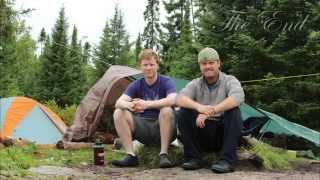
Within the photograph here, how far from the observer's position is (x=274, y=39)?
37.1 ft

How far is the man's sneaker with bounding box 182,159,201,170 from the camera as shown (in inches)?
177

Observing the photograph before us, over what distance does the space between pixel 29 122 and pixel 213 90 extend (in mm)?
5162

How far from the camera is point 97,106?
25.0ft

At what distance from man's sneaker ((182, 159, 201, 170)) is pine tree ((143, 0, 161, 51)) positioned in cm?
3485

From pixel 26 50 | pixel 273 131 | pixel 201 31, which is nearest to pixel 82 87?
pixel 26 50

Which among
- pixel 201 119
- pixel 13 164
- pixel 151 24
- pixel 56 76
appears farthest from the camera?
pixel 151 24

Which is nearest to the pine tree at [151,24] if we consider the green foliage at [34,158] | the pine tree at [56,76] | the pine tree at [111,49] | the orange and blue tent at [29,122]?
the pine tree at [111,49]

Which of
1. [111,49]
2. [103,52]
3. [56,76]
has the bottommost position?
[56,76]

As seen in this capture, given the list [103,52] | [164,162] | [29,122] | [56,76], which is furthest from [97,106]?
[103,52]

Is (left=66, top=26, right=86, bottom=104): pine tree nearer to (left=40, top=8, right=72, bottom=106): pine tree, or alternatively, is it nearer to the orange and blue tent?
(left=40, top=8, right=72, bottom=106): pine tree

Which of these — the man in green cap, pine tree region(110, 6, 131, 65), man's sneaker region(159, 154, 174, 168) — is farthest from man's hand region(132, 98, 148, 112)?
pine tree region(110, 6, 131, 65)

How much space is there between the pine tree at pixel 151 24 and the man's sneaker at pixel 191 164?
3485 cm

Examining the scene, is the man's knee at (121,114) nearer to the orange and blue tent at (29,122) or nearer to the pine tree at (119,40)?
the orange and blue tent at (29,122)

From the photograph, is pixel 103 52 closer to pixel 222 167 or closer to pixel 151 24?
pixel 151 24
